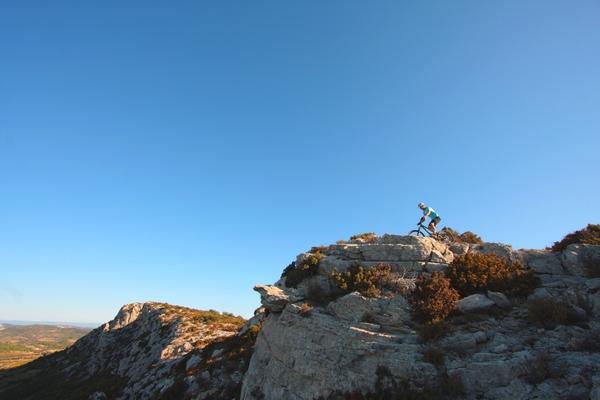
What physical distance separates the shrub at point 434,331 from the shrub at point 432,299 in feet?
1.43

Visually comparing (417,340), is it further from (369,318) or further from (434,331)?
(369,318)

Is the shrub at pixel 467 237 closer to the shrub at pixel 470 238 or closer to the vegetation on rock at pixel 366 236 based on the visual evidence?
the shrub at pixel 470 238

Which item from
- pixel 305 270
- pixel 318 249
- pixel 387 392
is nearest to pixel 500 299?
Result: pixel 387 392

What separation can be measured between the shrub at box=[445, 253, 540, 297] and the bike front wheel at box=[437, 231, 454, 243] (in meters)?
4.48

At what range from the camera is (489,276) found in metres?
14.8

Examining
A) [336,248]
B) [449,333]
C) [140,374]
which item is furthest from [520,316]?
[140,374]

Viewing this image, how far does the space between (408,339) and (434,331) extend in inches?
46.5

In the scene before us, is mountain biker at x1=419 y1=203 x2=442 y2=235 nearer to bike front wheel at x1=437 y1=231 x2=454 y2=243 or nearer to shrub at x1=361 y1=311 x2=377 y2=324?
bike front wheel at x1=437 y1=231 x2=454 y2=243

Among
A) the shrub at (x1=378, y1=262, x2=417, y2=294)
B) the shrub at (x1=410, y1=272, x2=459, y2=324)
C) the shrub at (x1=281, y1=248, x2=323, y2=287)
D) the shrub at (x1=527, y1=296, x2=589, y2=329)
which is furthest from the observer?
the shrub at (x1=281, y1=248, x2=323, y2=287)

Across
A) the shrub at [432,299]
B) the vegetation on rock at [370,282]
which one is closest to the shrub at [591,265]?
the shrub at [432,299]

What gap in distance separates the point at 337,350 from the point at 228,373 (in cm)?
1266

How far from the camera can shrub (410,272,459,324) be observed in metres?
13.1

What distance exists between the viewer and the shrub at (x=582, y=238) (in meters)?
15.1

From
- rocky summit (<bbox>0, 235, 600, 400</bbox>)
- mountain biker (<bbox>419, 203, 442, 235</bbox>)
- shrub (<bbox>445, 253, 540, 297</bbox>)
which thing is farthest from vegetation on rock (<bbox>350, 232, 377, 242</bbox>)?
shrub (<bbox>445, 253, 540, 297</bbox>)
